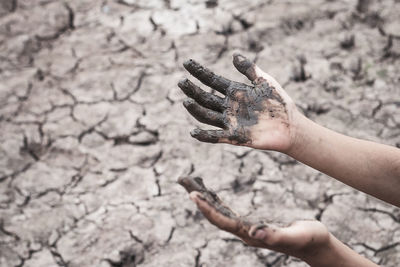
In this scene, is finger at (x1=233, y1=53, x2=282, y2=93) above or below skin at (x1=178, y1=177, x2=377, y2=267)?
above

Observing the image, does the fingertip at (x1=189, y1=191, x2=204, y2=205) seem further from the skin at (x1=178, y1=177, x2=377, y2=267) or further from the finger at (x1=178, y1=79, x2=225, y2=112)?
the finger at (x1=178, y1=79, x2=225, y2=112)

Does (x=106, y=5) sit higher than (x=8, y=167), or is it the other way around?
(x=106, y=5)

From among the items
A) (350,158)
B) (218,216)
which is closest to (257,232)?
(218,216)

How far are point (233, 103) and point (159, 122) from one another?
0.88 metres

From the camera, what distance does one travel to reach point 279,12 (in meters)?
2.84

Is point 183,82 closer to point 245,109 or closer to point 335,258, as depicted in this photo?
point 245,109

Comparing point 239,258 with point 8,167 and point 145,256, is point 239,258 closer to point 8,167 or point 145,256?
point 145,256

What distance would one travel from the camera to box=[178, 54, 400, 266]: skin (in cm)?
149

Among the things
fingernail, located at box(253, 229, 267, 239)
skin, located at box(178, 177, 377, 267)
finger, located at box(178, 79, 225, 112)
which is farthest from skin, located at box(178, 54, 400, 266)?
fingernail, located at box(253, 229, 267, 239)

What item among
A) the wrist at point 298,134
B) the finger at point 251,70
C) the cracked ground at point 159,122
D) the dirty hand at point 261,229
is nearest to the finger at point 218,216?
the dirty hand at point 261,229

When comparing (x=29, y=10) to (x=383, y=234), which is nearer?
Answer: (x=383, y=234)

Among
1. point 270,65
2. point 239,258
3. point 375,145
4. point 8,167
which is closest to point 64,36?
point 8,167

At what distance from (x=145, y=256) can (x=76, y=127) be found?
34.2 inches

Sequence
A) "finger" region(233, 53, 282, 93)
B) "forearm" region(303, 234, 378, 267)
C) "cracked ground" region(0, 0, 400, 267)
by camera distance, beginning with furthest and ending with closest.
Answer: "cracked ground" region(0, 0, 400, 267)
"finger" region(233, 53, 282, 93)
"forearm" region(303, 234, 378, 267)
